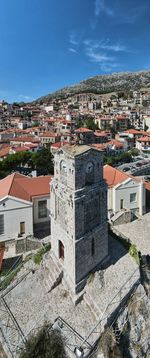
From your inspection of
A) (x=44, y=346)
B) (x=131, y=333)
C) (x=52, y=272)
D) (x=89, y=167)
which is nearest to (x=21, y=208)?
(x=52, y=272)

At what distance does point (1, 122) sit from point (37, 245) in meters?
92.4

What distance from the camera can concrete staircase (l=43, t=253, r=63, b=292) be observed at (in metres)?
14.7

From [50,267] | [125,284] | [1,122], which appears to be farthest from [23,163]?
[1,122]

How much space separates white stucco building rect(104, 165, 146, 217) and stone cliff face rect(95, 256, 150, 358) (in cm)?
1045

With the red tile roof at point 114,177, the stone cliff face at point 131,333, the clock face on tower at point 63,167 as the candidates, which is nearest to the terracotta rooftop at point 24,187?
the red tile roof at point 114,177

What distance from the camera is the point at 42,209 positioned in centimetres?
2172

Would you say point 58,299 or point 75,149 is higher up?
point 75,149

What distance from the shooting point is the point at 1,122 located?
103 meters

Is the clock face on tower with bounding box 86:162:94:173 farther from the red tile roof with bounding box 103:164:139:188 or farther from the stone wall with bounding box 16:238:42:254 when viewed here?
the red tile roof with bounding box 103:164:139:188

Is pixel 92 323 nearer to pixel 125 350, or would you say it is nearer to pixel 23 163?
pixel 125 350

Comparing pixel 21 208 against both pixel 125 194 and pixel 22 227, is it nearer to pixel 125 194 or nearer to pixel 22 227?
pixel 22 227

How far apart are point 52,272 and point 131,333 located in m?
5.27

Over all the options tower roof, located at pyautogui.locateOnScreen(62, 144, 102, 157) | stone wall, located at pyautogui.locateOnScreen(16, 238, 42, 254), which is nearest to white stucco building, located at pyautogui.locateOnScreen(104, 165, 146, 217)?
stone wall, located at pyautogui.locateOnScreen(16, 238, 42, 254)

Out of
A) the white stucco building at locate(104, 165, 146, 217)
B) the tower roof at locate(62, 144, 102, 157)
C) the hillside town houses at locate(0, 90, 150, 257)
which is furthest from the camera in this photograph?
the white stucco building at locate(104, 165, 146, 217)
